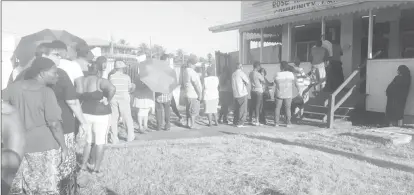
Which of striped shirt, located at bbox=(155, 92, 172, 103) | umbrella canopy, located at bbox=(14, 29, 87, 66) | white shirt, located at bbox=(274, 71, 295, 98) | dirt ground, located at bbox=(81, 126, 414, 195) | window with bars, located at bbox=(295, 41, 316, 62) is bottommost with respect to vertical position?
dirt ground, located at bbox=(81, 126, 414, 195)

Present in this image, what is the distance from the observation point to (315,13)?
1027 centimetres

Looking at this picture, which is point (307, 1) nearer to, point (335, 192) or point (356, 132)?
point (356, 132)

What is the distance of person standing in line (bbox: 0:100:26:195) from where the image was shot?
2.96 metres

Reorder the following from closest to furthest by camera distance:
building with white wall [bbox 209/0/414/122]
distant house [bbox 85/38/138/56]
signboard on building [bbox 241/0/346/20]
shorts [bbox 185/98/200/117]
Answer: shorts [bbox 185/98/200/117] < building with white wall [bbox 209/0/414/122] < signboard on building [bbox 241/0/346/20] < distant house [bbox 85/38/138/56]

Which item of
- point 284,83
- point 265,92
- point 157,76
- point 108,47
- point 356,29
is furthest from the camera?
point 108,47

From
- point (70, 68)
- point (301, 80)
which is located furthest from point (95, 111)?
point (301, 80)

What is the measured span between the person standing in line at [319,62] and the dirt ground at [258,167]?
2969 millimetres

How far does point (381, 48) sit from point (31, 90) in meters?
Answer: 11.7

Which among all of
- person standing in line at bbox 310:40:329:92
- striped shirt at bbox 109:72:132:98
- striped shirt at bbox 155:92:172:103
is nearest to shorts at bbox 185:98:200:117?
striped shirt at bbox 155:92:172:103

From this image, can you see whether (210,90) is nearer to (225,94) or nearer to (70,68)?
(225,94)

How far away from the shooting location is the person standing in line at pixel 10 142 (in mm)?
2963

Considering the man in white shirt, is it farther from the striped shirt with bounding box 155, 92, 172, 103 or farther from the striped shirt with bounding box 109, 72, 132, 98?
the striped shirt with bounding box 155, 92, 172, 103

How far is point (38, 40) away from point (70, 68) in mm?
2529

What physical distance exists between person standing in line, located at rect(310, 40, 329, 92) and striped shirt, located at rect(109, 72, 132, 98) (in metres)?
5.70
